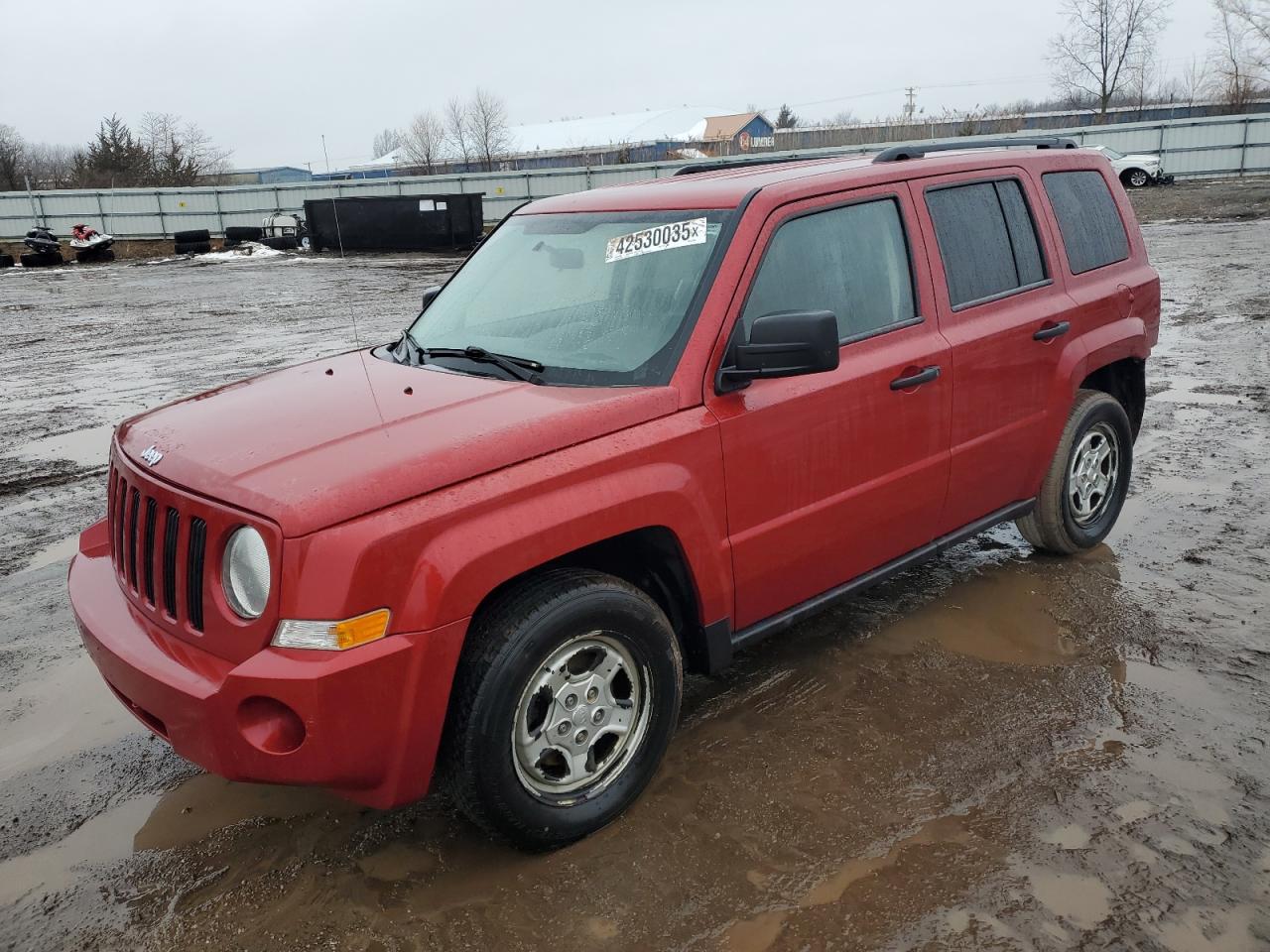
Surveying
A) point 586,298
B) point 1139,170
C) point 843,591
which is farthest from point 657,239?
point 1139,170

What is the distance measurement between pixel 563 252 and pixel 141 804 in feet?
8.03

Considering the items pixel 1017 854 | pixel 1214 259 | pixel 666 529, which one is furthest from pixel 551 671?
pixel 1214 259

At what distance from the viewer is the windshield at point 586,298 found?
336cm

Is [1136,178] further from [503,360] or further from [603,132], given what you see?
[603,132]

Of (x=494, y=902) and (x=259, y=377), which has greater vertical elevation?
(x=259, y=377)

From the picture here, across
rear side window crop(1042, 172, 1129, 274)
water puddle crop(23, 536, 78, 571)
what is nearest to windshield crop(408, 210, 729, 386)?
rear side window crop(1042, 172, 1129, 274)

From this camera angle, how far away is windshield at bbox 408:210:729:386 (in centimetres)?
336

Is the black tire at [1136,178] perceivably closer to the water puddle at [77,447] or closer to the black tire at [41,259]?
the water puddle at [77,447]

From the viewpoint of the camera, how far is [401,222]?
94.5ft

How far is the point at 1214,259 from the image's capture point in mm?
16078

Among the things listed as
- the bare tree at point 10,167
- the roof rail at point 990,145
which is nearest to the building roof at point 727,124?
the bare tree at point 10,167

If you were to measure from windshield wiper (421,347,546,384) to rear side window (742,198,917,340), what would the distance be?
2.37ft

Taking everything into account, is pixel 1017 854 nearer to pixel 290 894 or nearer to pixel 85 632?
pixel 290 894

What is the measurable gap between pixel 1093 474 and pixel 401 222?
26.4m
